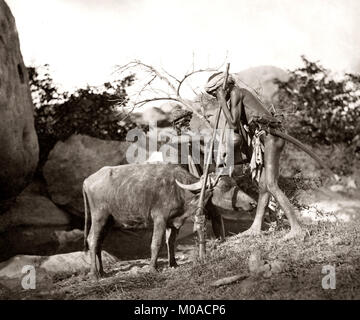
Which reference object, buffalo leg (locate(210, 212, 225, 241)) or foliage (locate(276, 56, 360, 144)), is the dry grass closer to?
buffalo leg (locate(210, 212, 225, 241))

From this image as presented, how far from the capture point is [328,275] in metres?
7.47

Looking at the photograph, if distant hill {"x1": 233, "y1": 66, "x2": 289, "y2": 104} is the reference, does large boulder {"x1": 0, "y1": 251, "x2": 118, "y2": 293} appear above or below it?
below

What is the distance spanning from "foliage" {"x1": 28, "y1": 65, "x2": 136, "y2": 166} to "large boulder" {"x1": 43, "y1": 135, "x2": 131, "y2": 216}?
1.12m

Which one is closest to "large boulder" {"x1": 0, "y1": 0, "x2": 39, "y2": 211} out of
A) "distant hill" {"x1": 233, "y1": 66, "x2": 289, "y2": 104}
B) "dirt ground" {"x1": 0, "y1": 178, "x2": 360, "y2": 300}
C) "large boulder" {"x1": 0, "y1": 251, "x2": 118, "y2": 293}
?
"large boulder" {"x1": 0, "y1": 251, "x2": 118, "y2": 293}

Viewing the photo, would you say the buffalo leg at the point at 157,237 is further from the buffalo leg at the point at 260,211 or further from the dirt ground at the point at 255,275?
the buffalo leg at the point at 260,211

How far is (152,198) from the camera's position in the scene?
9719 millimetres

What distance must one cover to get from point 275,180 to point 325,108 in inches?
584

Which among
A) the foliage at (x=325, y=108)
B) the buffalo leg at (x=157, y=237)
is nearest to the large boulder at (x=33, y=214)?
the buffalo leg at (x=157, y=237)

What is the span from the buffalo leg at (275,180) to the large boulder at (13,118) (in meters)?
6.20

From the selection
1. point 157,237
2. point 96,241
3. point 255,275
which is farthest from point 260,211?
point 96,241

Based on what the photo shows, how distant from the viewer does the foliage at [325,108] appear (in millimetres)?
22672

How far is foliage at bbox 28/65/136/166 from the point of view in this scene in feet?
57.6
